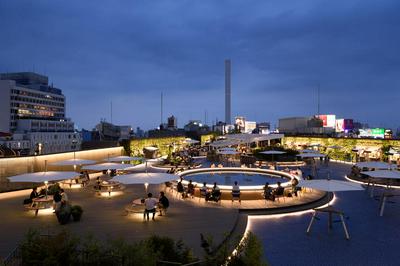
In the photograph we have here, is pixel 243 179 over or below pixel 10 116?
below

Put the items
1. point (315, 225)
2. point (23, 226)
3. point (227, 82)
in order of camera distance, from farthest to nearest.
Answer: point (227, 82)
point (315, 225)
point (23, 226)

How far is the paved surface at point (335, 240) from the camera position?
9758 millimetres

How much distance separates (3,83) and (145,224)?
113 metres

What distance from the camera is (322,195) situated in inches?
696

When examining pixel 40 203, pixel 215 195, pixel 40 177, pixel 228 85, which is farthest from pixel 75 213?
pixel 228 85

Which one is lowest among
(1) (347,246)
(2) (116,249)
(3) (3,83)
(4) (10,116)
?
(1) (347,246)

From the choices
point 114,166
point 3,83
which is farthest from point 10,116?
point 114,166

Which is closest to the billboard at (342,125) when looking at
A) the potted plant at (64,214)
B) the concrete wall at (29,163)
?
the concrete wall at (29,163)

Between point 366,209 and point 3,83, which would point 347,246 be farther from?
point 3,83

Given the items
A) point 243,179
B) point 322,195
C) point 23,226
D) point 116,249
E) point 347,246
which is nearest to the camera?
point 116,249

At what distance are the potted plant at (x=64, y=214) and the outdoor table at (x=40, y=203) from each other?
1932 millimetres

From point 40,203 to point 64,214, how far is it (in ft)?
10.6

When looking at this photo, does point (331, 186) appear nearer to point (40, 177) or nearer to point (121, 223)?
point (121, 223)

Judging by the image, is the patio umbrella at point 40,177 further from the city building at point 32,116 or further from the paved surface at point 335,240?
the city building at point 32,116
